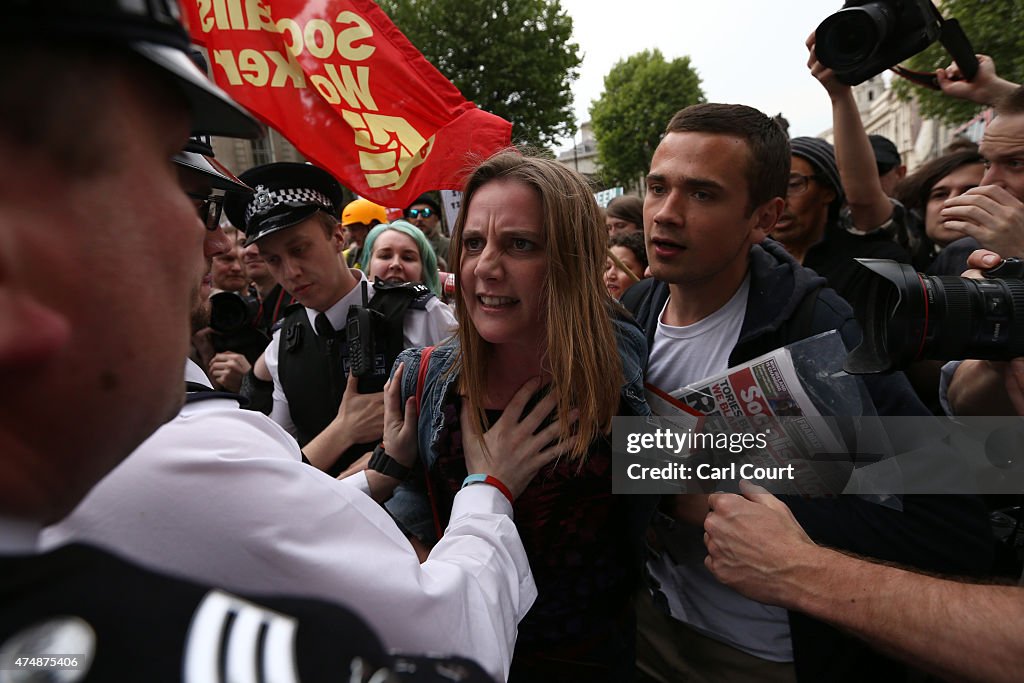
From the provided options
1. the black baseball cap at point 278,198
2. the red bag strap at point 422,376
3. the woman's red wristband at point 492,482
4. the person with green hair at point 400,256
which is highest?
the black baseball cap at point 278,198

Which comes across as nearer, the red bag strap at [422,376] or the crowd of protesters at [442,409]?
the crowd of protesters at [442,409]

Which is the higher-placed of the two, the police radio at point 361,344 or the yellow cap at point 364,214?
the yellow cap at point 364,214

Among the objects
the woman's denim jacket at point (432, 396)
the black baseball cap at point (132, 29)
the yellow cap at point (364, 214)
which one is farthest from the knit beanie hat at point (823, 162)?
the yellow cap at point (364, 214)

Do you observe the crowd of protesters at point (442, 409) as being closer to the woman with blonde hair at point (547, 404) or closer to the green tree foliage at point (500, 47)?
the woman with blonde hair at point (547, 404)

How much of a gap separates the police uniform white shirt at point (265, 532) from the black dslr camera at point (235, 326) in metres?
2.77

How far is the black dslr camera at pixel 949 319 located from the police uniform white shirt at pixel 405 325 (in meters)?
1.85

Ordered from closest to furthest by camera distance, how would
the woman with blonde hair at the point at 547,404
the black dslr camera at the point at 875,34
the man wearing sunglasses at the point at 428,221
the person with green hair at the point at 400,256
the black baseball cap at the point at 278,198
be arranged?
the woman with blonde hair at the point at 547,404 → the black dslr camera at the point at 875,34 → the black baseball cap at the point at 278,198 → the person with green hair at the point at 400,256 → the man wearing sunglasses at the point at 428,221

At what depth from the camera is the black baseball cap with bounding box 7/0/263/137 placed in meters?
0.48

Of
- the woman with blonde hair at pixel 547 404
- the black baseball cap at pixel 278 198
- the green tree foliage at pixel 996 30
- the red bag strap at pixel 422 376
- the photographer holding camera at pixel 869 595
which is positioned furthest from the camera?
the green tree foliage at pixel 996 30

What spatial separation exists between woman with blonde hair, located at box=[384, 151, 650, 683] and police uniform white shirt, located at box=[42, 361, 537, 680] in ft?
2.18

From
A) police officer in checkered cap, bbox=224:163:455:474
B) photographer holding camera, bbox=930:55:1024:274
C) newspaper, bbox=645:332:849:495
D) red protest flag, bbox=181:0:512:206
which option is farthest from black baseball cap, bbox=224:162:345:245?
photographer holding camera, bbox=930:55:1024:274

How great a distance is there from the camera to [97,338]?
0.55 meters

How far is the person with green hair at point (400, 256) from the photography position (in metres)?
4.23

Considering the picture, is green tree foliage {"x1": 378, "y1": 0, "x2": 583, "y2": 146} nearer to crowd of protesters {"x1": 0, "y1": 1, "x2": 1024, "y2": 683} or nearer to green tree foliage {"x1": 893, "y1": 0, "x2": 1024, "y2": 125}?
green tree foliage {"x1": 893, "y1": 0, "x2": 1024, "y2": 125}
